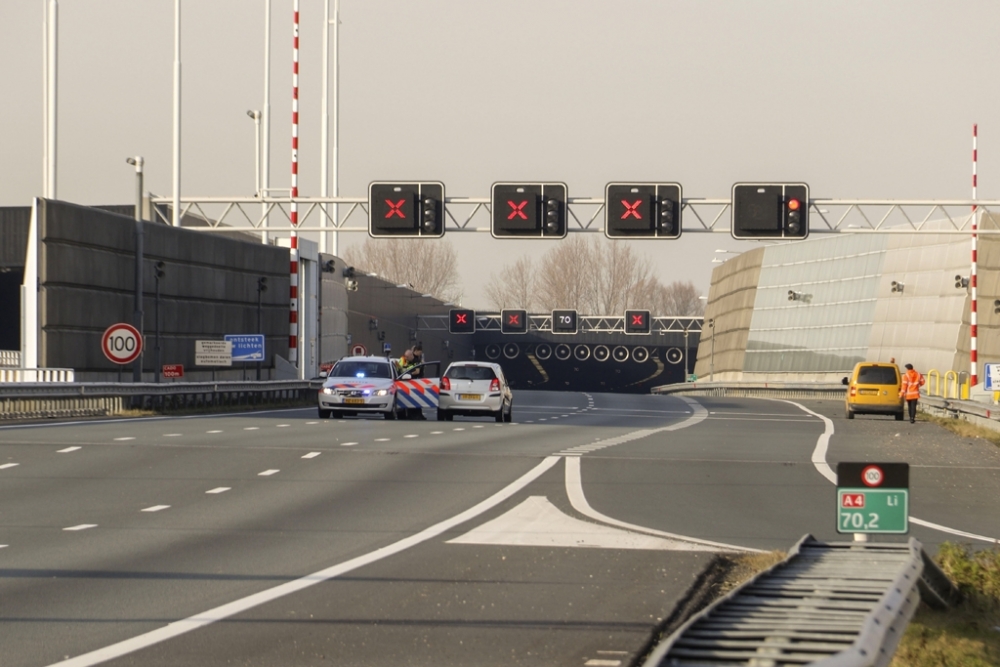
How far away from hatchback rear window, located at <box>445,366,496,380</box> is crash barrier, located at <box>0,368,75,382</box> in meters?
8.93

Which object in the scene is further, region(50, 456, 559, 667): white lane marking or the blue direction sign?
the blue direction sign

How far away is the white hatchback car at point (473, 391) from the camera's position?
3284 cm

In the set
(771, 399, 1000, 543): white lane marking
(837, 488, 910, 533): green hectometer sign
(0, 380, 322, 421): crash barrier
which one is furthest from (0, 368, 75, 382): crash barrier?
(837, 488, 910, 533): green hectometer sign

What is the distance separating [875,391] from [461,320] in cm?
6714

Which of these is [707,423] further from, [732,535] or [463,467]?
[732,535]

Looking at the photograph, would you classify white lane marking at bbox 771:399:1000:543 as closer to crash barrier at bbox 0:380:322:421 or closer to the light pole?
crash barrier at bbox 0:380:322:421

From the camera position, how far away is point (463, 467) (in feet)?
60.7

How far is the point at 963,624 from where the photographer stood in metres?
7.71

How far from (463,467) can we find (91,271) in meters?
20.5

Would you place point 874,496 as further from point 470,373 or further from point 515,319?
point 515,319

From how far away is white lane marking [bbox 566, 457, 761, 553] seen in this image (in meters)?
11.5

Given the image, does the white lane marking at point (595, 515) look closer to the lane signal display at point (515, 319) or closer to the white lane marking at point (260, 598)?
the white lane marking at point (260, 598)

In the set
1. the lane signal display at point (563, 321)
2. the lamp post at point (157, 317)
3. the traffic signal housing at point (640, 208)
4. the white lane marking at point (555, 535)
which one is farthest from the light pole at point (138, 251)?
the lane signal display at point (563, 321)

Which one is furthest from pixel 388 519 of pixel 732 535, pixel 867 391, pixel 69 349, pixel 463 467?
pixel 867 391
